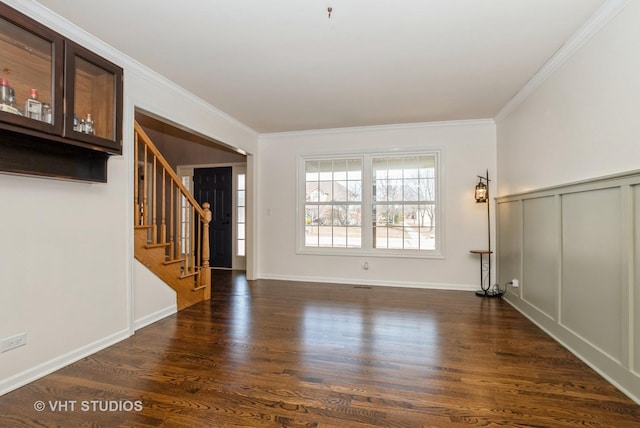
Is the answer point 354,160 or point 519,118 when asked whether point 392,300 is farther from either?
point 519,118

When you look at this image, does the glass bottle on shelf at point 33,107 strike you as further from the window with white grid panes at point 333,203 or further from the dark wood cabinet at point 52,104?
the window with white grid panes at point 333,203

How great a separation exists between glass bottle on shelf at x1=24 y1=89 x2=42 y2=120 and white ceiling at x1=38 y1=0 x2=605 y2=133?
0.72m

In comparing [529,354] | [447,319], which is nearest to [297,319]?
[447,319]

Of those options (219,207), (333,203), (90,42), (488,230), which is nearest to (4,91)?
(90,42)

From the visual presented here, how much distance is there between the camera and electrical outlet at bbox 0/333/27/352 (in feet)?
6.64

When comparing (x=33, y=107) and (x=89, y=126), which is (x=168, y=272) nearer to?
(x=89, y=126)

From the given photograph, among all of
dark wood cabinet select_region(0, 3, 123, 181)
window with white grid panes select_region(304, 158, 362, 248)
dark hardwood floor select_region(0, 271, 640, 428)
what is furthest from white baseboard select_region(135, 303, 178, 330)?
window with white grid panes select_region(304, 158, 362, 248)

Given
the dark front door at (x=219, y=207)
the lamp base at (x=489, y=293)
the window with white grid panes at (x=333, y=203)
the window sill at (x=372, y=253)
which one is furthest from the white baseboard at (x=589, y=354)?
the dark front door at (x=219, y=207)

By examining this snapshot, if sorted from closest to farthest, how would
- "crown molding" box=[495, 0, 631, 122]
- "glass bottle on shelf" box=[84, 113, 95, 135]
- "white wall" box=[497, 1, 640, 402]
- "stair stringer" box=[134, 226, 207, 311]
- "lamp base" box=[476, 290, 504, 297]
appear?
"white wall" box=[497, 1, 640, 402]
"crown molding" box=[495, 0, 631, 122]
"glass bottle on shelf" box=[84, 113, 95, 135]
"stair stringer" box=[134, 226, 207, 311]
"lamp base" box=[476, 290, 504, 297]

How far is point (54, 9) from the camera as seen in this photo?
2250mm

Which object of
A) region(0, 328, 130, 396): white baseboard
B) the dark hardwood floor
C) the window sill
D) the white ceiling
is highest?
the white ceiling

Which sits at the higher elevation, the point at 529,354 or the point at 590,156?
the point at 590,156

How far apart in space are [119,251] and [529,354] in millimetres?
3582

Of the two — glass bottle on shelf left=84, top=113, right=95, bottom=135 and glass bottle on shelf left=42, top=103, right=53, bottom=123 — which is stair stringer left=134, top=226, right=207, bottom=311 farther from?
glass bottle on shelf left=42, top=103, right=53, bottom=123
